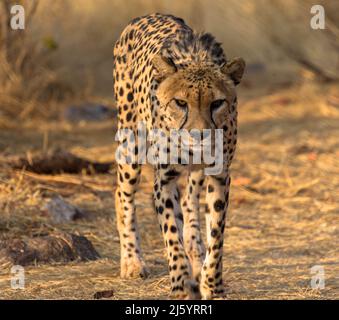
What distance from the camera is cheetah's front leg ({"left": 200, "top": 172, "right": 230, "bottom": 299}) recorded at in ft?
16.7

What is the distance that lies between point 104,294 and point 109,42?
9.05 metres

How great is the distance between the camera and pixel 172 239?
510cm

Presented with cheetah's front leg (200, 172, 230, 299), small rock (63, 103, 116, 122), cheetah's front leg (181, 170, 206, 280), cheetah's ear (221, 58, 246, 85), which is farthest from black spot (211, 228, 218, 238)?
small rock (63, 103, 116, 122)

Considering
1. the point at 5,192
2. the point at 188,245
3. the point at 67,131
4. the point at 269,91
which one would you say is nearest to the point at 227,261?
the point at 188,245

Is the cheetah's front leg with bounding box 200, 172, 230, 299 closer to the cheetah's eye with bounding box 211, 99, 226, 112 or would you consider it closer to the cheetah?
the cheetah

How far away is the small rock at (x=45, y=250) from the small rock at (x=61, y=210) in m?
0.72

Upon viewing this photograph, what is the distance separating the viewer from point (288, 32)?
12.8 meters

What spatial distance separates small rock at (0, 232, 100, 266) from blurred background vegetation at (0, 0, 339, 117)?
4584 millimetres

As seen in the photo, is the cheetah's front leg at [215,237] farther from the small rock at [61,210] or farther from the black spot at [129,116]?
the small rock at [61,210]

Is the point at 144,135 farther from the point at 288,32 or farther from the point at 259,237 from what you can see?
the point at 288,32

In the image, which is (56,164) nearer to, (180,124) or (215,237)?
(215,237)

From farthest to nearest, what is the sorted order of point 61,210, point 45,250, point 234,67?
point 61,210 < point 45,250 < point 234,67

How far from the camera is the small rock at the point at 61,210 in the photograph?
6895 millimetres

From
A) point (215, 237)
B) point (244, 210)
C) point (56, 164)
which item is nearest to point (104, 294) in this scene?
point (215, 237)
